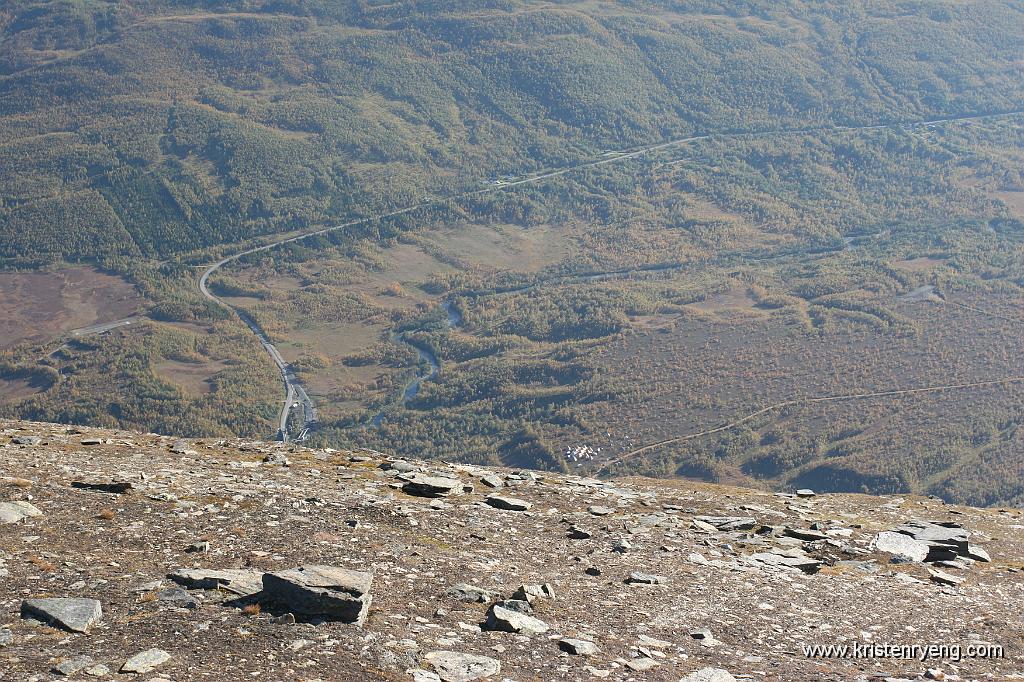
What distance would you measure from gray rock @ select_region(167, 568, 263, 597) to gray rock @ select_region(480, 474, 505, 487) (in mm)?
12295

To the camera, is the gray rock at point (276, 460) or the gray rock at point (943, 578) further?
the gray rock at point (276, 460)

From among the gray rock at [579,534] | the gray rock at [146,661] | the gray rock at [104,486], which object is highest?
the gray rock at [146,661]

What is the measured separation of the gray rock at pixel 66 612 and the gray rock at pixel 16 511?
578 cm

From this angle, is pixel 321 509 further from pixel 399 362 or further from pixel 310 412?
pixel 399 362

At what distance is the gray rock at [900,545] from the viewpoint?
100 feet

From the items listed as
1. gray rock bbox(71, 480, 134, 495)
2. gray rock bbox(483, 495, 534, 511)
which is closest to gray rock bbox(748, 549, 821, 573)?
gray rock bbox(483, 495, 534, 511)

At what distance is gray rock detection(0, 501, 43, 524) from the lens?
27.5m

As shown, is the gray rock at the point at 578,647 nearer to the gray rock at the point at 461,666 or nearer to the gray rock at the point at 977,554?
the gray rock at the point at 461,666

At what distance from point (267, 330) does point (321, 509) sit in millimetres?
149767

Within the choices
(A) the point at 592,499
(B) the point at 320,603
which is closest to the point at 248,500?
(B) the point at 320,603

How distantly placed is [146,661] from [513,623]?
7519 mm

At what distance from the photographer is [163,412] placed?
13825 centimetres

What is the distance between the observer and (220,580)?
23938mm

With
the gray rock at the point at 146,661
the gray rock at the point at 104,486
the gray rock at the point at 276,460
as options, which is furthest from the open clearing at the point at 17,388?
the gray rock at the point at 146,661
